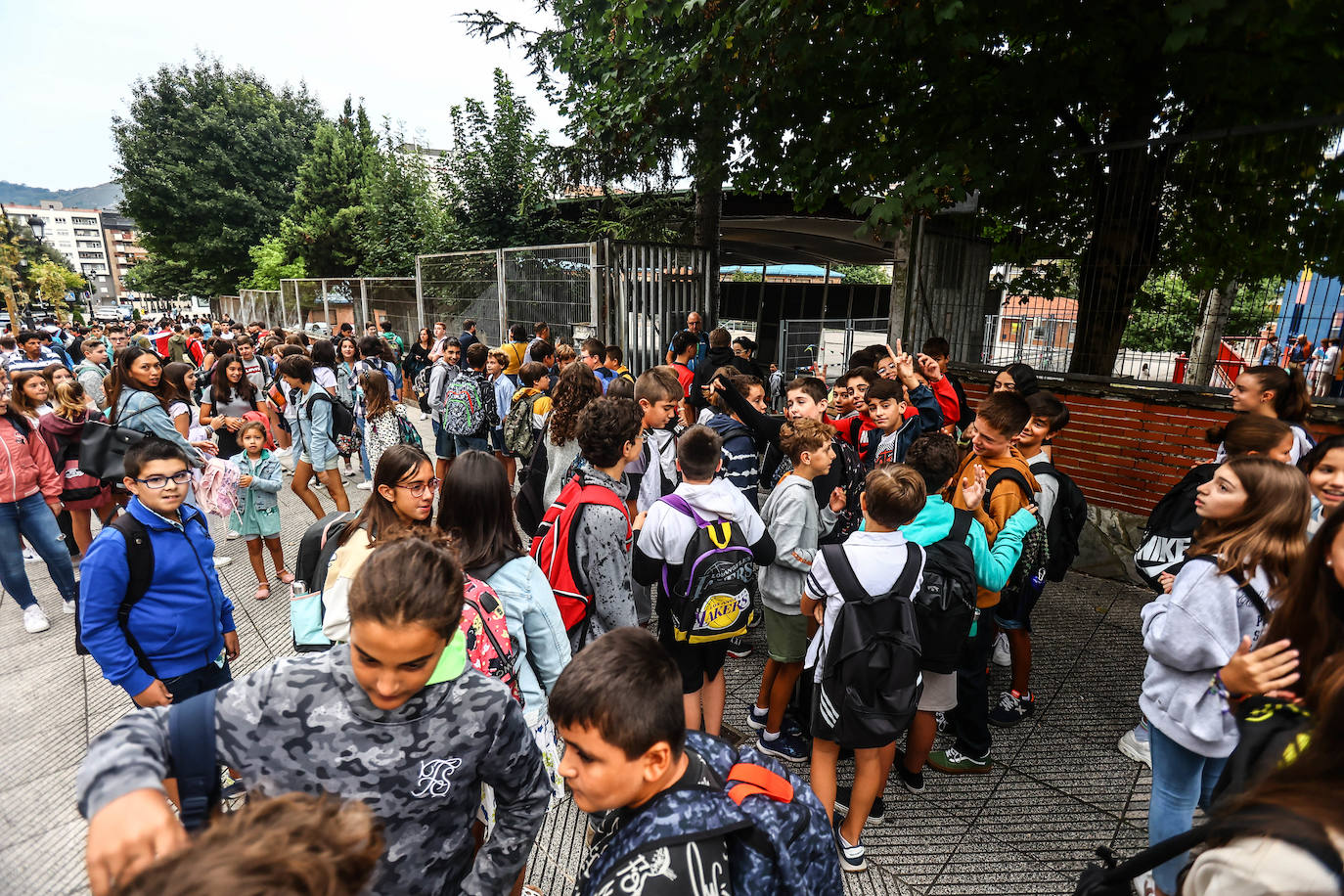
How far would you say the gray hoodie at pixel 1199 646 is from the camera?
2.15 meters

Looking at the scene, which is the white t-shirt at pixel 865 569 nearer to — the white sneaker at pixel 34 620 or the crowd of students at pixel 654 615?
the crowd of students at pixel 654 615

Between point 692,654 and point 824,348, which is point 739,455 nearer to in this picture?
point 692,654

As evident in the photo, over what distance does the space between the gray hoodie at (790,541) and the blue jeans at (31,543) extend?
16.6 feet

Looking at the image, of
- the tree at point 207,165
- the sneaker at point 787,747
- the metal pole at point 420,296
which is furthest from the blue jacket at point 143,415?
the tree at point 207,165

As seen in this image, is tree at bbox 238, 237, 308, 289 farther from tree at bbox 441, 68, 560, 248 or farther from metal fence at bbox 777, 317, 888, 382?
metal fence at bbox 777, 317, 888, 382

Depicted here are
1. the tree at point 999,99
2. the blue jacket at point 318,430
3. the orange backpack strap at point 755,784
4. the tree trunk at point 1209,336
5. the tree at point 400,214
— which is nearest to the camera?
the orange backpack strap at point 755,784

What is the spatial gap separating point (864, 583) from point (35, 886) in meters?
3.61

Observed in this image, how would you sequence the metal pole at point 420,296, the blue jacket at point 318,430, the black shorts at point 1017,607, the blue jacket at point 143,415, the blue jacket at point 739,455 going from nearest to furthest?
the black shorts at point 1017,607 < the blue jacket at point 739,455 < the blue jacket at point 143,415 < the blue jacket at point 318,430 < the metal pole at point 420,296

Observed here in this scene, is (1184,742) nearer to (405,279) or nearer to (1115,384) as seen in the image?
(1115,384)

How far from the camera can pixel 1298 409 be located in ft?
12.3

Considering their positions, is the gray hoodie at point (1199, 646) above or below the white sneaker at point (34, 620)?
above

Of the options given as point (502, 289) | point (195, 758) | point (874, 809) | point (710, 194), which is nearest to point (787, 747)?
point (874, 809)

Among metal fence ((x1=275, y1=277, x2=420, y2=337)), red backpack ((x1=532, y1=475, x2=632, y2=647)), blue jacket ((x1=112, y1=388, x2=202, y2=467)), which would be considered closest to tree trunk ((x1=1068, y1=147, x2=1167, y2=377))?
red backpack ((x1=532, y1=475, x2=632, y2=647))

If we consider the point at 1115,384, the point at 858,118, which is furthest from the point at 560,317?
the point at 1115,384
